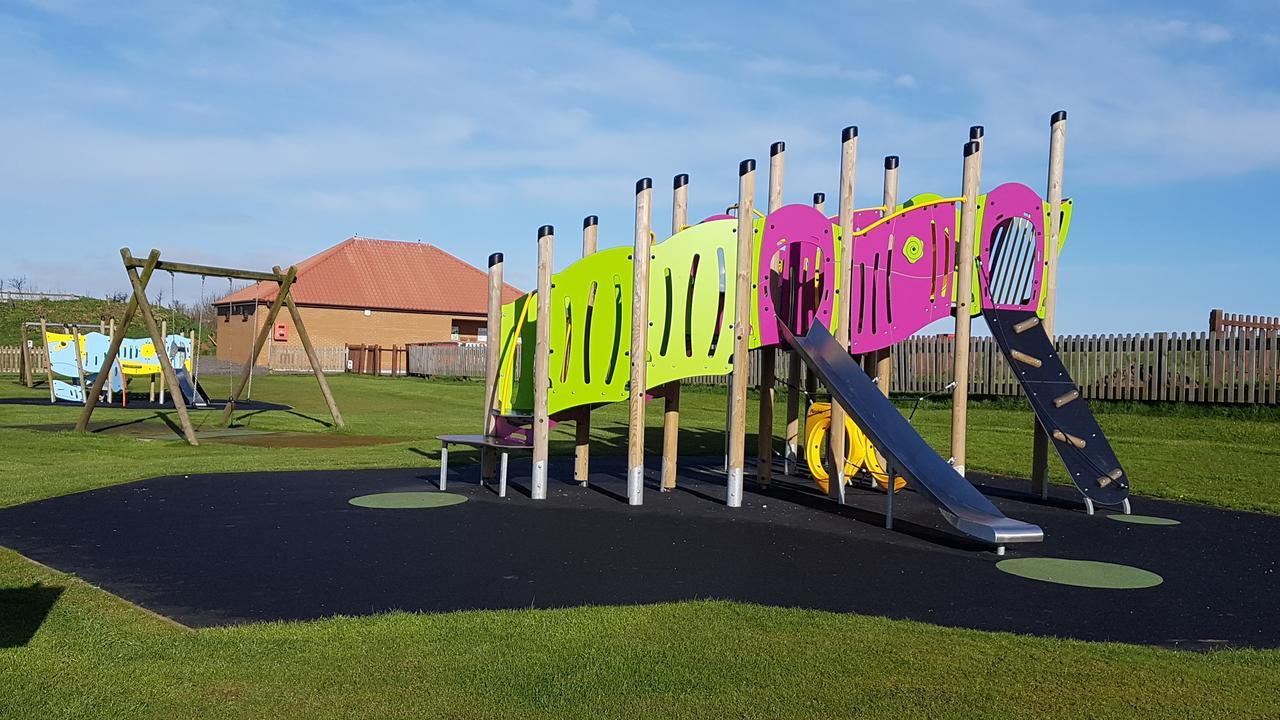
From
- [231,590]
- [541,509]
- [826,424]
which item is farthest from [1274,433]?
[231,590]

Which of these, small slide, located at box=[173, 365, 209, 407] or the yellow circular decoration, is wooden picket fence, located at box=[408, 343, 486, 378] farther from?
the yellow circular decoration

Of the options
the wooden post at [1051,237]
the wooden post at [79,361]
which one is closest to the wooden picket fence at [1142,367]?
the wooden post at [1051,237]

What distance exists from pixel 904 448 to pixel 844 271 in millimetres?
2514

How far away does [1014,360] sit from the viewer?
35.8 ft

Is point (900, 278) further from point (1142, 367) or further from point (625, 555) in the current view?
point (1142, 367)

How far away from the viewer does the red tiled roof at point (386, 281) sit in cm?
5169

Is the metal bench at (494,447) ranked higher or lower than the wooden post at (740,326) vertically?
Result: lower

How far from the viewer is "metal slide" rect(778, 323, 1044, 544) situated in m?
7.91

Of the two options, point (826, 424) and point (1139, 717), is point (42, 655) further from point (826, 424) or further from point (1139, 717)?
point (826, 424)

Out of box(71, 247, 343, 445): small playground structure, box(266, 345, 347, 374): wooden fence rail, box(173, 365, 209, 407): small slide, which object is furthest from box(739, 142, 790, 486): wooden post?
box(266, 345, 347, 374): wooden fence rail

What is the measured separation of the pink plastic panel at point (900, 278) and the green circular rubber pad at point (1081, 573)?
4.02 metres

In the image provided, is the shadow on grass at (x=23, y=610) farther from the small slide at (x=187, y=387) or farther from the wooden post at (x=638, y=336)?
the small slide at (x=187, y=387)

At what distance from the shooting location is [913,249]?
11336 mm

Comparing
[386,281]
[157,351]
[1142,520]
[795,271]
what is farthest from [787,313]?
[386,281]
